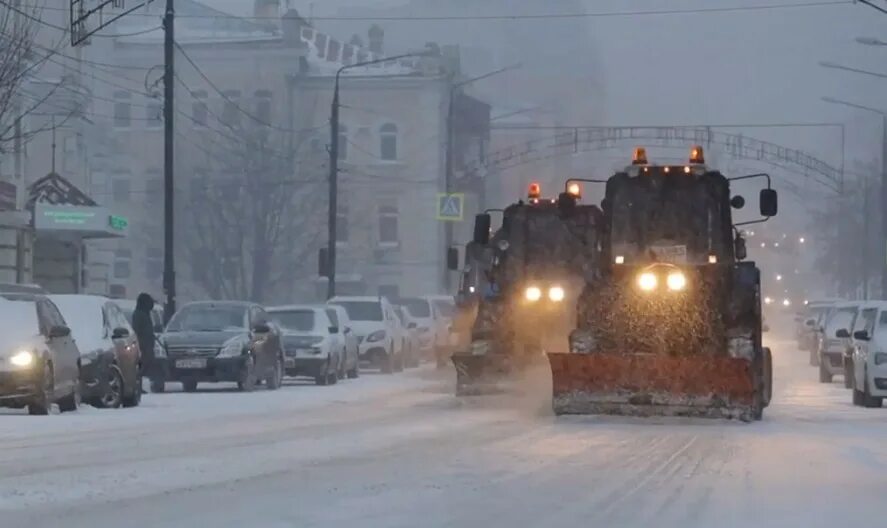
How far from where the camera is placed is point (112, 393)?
27562mm

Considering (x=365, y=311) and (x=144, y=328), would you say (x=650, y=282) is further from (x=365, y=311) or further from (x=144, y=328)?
(x=365, y=311)

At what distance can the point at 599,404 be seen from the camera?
23.2 metres

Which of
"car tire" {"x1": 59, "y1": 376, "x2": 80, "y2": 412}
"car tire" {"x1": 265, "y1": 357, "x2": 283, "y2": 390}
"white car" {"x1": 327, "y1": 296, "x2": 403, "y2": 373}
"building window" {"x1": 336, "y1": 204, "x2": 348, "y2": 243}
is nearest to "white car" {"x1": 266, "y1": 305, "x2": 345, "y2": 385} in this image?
"car tire" {"x1": 265, "y1": 357, "x2": 283, "y2": 390}

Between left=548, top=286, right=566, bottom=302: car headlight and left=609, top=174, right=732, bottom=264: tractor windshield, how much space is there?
16.1 feet

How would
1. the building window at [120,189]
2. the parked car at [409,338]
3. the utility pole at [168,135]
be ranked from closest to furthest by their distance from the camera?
the utility pole at [168,135]
the parked car at [409,338]
the building window at [120,189]

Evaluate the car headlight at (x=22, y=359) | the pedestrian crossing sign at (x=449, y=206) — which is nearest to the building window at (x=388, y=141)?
the pedestrian crossing sign at (x=449, y=206)

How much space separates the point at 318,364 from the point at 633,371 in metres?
15.5

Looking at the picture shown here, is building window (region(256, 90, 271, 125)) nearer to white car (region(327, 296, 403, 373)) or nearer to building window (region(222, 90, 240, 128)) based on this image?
building window (region(222, 90, 240, 128))

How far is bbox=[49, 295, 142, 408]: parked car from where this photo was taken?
27.2m

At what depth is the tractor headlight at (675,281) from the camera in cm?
2381

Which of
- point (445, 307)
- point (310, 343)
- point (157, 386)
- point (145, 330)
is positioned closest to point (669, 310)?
point (145, 330)

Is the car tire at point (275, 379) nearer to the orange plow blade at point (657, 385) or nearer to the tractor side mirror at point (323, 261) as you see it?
the orange plow blade at point (657, 385)

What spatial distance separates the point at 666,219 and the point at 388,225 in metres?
61.3

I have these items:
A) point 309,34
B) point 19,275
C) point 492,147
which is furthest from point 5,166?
point 492,147
